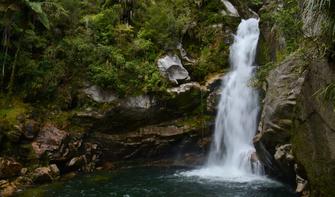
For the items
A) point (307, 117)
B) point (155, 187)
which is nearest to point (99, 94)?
point (155, 187)

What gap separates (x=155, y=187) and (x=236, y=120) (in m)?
7.07

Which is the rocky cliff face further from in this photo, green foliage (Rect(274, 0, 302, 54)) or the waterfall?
the waterfall

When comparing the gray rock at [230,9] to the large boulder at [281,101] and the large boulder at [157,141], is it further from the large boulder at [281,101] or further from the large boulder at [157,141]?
the large boulder at [281,101]

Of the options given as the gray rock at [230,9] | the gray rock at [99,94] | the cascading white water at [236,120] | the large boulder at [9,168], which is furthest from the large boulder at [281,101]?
the gray rock at [230,9]

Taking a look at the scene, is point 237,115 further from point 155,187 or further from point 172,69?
point 155,187

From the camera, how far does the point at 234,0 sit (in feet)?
94.8

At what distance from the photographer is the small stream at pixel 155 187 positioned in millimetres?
16156

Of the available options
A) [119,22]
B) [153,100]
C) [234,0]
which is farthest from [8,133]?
[234,0]

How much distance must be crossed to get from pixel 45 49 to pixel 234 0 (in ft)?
46.8

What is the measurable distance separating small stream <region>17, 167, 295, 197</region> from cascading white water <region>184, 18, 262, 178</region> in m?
1.88

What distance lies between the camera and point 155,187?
1766 cm

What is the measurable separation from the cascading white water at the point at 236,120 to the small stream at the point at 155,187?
1879 mm

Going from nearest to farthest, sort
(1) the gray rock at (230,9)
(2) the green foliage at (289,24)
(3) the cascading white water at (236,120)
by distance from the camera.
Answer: (2) the green foliage at (289,24)
(3) the cascading white water at (236,120)
(1) the gray rock at (230,9)

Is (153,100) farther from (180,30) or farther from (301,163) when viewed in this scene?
(301,163)
